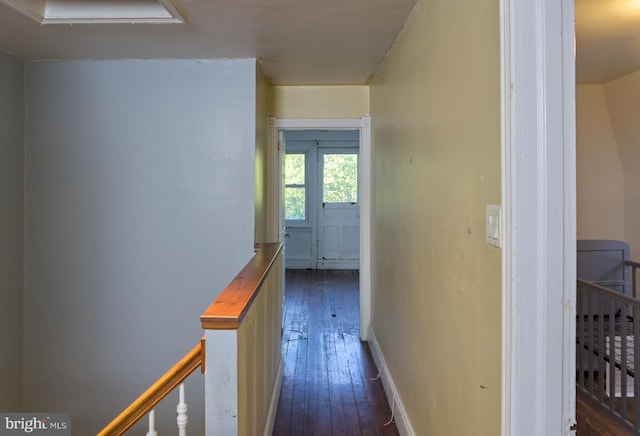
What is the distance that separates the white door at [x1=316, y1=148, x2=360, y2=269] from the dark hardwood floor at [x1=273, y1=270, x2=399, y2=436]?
2.08m

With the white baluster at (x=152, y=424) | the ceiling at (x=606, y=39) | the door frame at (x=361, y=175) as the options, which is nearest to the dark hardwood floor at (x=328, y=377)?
the door frame at (x=361, y=175)

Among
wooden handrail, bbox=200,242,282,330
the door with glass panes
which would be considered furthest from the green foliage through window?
wooden handrail, bbox=200,242,282,330

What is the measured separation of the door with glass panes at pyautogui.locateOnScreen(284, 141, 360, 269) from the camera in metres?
6.93

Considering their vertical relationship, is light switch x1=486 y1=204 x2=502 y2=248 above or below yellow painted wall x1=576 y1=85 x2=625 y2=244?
below

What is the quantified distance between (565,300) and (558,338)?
9cm

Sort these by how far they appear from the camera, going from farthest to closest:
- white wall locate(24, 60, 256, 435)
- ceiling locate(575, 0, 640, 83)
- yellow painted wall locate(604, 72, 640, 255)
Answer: yellow painted wall locate(604, 72, 640, 255), white wall locate(24, 60, 256, 435), ceiling locate(575, 0, 640, 83)

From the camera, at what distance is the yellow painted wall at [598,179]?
11.6 ft

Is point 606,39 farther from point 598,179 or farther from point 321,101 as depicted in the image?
point 321,101

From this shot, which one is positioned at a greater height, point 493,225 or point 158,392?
point 493,225

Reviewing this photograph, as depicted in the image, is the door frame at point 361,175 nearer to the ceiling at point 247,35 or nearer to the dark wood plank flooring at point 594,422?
the ceiling at point 247,35

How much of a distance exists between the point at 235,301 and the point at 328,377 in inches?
72.2

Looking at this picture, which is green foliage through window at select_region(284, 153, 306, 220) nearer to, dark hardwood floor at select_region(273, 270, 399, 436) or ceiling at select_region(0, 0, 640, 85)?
dark hardwood floor at select_region(273, 270, 399, 436)

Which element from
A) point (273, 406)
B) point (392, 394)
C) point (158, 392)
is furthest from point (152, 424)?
point (392, 394)

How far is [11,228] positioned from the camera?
2.69 meters
